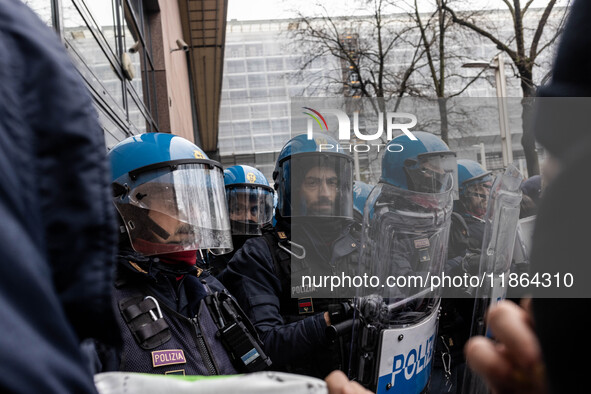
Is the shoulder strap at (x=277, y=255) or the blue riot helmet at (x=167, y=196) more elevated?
the blue riot helmet at (x=167, y=196)

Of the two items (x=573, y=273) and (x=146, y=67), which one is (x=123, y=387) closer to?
(x=573, y=273)

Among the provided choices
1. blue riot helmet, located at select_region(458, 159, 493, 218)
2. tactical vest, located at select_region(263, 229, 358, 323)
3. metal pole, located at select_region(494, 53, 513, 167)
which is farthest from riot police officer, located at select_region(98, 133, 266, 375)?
metal pole, located at select_region(494, 53, 513, 167)

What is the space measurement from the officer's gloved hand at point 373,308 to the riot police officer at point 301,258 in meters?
0.25

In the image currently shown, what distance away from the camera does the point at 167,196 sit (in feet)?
7.41

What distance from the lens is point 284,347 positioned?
235 cm

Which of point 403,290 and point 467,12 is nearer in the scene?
point 403,290

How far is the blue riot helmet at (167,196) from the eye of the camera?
85.2 inches

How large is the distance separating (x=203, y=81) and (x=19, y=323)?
17.7m

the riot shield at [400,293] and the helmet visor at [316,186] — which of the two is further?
the helmet visor at [316,186]

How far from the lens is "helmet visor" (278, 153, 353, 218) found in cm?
300

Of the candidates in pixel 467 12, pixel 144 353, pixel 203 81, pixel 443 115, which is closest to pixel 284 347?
pixel 144 353

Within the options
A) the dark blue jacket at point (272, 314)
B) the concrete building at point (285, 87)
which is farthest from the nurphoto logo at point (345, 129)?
the dark blue jacket at point (272, 314)

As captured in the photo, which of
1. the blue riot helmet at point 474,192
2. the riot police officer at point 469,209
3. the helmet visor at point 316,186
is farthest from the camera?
the blue riot helmet at point 474,192

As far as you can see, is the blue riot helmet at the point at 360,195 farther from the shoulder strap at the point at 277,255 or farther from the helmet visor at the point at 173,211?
the helmet visor at the point at 173,211
